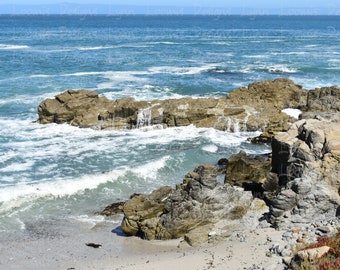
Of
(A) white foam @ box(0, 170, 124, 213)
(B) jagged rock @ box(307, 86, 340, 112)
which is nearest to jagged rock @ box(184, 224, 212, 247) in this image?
(A) white foam @ box(0, 170, 124, 213)

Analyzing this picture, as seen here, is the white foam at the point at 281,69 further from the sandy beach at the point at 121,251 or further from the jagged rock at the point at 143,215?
the sandy beach at the point at 121,251

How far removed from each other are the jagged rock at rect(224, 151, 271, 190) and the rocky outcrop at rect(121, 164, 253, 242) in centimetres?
257

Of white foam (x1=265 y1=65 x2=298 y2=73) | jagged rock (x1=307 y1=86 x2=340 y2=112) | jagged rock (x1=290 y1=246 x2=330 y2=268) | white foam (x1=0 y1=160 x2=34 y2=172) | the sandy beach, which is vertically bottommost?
white foam (x1=0 y1=160 x2=34 y2=172)

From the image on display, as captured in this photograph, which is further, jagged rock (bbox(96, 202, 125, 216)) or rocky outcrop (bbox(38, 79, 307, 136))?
rocky outcrop (bbox(38, 79, 307, 136))

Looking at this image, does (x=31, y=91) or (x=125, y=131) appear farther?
(x=31, y=91)

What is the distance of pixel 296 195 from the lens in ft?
60.0

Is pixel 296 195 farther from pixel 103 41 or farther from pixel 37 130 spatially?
pixel 103 41

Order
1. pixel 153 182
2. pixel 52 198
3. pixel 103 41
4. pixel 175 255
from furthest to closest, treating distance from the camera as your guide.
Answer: pixel 103 41 → pixel 153 182 → pixel 52 198 → pixel 175 255

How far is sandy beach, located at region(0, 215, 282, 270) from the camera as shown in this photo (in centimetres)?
1608

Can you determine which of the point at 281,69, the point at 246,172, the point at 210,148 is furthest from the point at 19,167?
the point at 281,69

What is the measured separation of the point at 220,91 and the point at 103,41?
57.6 m

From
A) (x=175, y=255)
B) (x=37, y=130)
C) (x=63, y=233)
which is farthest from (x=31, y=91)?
(x=175, y=255)

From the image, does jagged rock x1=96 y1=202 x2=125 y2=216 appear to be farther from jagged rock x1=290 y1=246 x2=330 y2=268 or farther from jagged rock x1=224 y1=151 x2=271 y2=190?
jagged rock x1=290 y1=246 x2=330 y2=268

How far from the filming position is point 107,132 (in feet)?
114
